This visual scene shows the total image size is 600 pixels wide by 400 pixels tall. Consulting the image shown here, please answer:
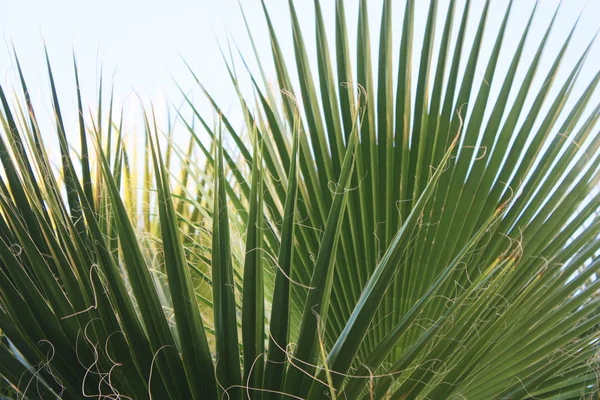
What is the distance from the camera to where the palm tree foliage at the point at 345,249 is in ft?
2.05

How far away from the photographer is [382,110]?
1086 millimetres

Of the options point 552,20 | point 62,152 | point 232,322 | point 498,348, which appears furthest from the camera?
point 552,20

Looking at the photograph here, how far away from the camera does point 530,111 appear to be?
1044 millimetres

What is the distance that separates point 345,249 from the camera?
1.05 m

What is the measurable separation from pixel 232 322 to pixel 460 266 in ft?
1.60

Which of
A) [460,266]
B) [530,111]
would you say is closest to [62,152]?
[460,266]

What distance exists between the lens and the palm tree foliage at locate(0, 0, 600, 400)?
63cm

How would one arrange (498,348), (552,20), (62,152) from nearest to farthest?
(62,152), (498,348), (552,20)

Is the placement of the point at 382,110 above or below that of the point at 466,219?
above

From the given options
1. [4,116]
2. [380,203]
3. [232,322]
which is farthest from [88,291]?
[380,203]

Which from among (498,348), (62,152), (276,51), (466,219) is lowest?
(498,348)

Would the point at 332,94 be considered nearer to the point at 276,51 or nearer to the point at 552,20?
the point at 276,51

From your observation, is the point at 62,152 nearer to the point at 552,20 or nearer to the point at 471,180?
the point at 471,180

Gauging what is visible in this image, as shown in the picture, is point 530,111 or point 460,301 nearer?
point 460,301
